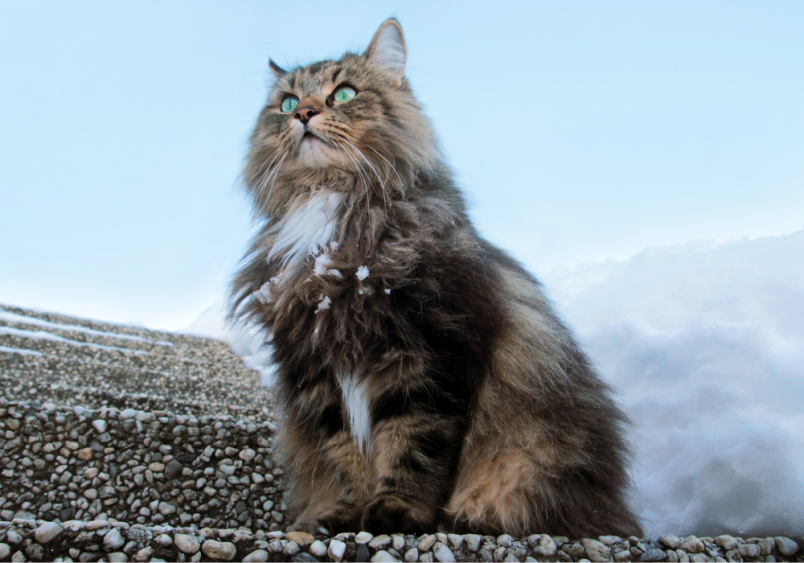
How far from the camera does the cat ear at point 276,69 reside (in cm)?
244

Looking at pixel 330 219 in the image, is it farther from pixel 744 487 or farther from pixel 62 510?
pixel 744 487

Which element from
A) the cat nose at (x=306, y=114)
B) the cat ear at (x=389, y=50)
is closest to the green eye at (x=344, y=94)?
the cat nose at (x=306, y=114)

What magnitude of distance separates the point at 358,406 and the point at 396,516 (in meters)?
0.37

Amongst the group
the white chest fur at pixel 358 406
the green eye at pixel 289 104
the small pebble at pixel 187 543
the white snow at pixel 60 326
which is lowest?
the white snow at pixel 60 326

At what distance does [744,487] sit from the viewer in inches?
74.6

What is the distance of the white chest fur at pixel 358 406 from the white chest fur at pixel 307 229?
50 centimetres

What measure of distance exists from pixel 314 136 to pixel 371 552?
146cm

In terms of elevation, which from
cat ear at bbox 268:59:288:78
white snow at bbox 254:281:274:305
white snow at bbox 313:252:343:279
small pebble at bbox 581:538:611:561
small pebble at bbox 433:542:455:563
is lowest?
small pebble at bbox 433:542:455:563

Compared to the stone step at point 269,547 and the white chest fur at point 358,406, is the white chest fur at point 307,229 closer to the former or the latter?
the white chest fur at point 358,406

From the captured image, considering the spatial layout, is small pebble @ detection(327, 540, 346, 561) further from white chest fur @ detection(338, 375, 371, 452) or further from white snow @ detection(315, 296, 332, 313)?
white snow @ detection(315, 296, 332, 313)

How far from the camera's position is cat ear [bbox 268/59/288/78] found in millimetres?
2444

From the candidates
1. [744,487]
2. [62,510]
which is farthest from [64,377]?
[744,487]

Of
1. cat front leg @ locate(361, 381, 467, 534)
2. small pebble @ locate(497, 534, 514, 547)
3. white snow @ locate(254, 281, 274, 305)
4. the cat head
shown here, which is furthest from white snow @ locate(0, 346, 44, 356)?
small pebble @ locate(497, 534, 514, 547)

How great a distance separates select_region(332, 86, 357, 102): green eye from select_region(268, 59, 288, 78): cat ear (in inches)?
21.0
